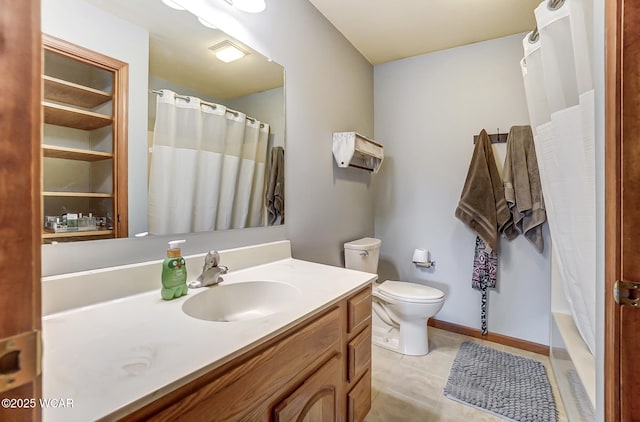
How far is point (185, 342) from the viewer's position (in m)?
0.64

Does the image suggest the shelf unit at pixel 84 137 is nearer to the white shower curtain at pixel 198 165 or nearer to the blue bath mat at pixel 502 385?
the white shower curtain at pixel 198 165

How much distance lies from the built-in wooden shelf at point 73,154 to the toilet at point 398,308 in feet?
5.00

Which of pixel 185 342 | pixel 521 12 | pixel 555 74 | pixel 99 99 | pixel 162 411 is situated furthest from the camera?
pixel 521 12

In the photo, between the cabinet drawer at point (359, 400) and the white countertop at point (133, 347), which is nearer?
the white countertop at point (133, 347)

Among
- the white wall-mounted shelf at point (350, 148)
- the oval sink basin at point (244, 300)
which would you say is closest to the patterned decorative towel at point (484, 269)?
the white wall-mounted shelf at point (350, 148)

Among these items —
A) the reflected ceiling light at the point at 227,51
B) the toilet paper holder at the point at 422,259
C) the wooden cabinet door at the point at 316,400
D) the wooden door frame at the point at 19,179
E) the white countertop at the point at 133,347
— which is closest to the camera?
the wooden door frame at the point at 19,179

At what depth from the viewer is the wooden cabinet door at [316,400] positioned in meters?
0.76

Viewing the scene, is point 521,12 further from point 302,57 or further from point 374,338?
point 374,338

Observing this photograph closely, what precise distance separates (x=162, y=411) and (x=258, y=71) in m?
1.41

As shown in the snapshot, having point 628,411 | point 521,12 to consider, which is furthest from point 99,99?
point 521,12

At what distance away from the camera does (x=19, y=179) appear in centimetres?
27

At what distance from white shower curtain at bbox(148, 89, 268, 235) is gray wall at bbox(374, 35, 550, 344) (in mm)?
1569

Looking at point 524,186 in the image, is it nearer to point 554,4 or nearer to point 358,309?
point 554,4

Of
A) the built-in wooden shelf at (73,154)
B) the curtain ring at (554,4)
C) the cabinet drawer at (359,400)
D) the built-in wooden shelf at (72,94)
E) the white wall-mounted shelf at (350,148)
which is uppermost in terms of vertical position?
the curtain ring at (554,4)
